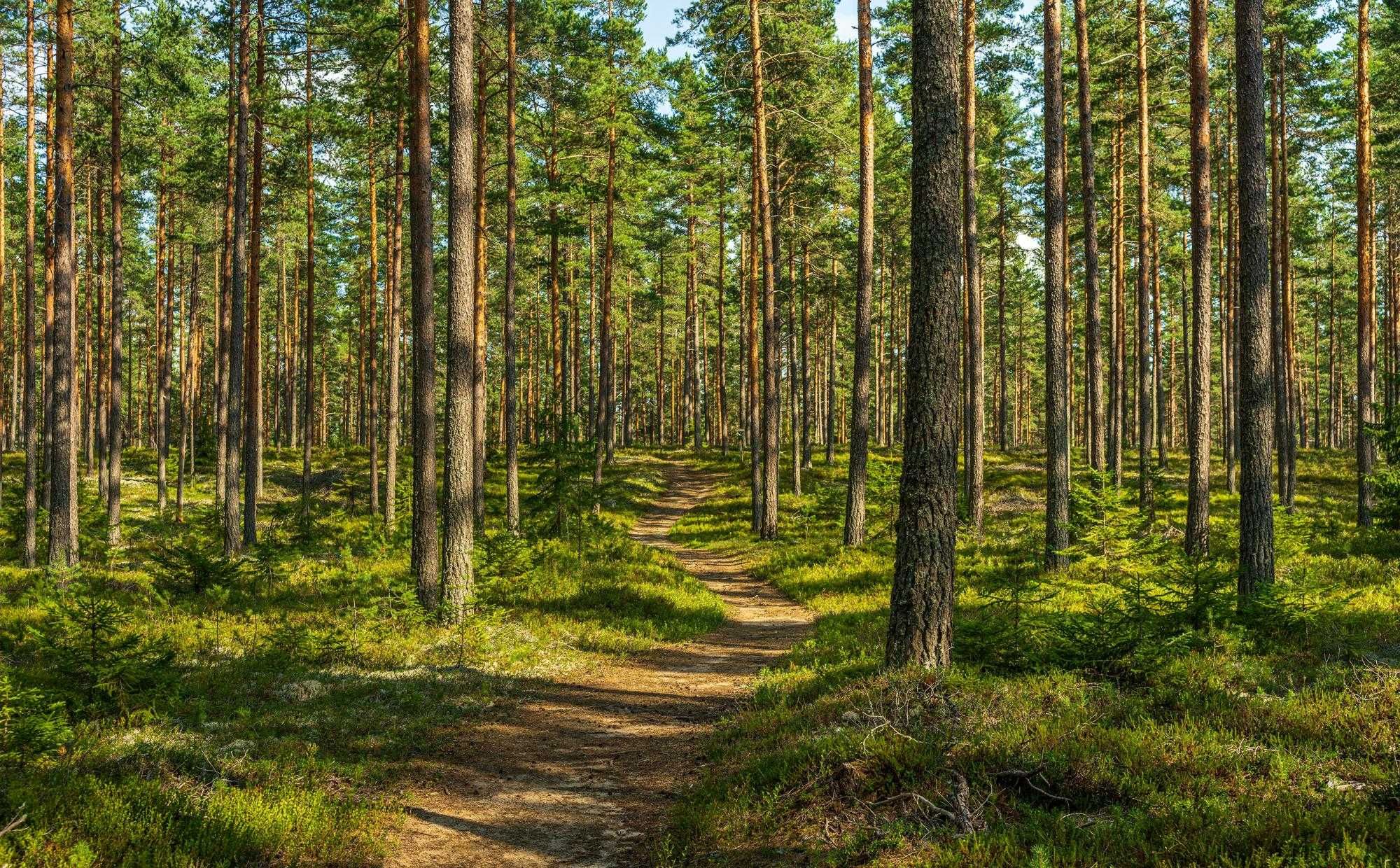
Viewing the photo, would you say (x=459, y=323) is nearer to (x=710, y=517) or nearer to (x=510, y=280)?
(x=510, y=280)

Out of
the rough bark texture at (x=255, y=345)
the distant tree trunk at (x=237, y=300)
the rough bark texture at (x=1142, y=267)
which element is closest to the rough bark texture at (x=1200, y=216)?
the rough bark texture at (x=1142, y=267)

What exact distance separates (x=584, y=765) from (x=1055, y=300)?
1194cm

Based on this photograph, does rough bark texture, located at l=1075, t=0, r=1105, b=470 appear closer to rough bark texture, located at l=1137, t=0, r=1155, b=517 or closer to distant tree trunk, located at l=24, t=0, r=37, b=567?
rough bark texture, located at l=1137, t=0, r=1155, b=517

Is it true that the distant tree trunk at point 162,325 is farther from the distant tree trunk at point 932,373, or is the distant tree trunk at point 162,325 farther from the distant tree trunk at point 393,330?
the distant tree trunk at point 932,373

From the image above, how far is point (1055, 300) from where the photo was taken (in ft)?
46.6

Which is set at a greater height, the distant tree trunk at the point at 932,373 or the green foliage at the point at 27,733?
the distant tree trunk at the point at 932,373

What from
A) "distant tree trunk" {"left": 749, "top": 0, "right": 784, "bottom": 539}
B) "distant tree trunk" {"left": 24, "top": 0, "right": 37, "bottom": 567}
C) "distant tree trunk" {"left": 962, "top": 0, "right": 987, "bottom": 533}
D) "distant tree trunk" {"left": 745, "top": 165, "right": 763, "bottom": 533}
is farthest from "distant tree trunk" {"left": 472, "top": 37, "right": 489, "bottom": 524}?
"distant tree trunk" {"left": 962, "top": 0, "right": 987, "bottom": 533}

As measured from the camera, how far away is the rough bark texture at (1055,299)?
1389cm

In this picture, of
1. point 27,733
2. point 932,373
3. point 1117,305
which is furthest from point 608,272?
point 27,733

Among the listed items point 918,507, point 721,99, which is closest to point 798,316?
point 721,99

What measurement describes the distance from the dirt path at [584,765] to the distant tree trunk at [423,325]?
3.48 metres

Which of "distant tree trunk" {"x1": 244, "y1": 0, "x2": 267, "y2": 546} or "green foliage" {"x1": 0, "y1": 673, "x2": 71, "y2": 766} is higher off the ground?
"distant tree trunk" {"x1": 244, "y1": 0, "x2": 267, "y2": 546}

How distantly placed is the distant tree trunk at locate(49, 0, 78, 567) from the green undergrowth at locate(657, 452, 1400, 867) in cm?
1474

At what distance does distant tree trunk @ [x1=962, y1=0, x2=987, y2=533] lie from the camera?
1848 cm
